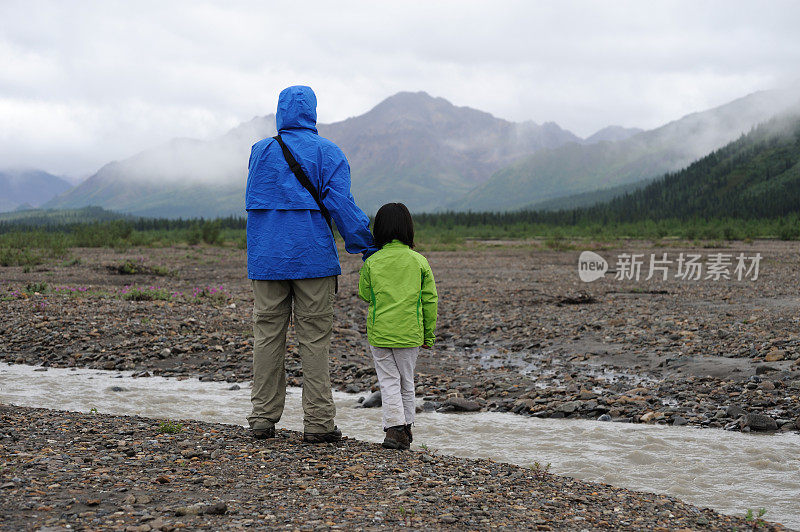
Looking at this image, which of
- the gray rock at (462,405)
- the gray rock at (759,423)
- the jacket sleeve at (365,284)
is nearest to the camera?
the jacket sleeve at (365,284)

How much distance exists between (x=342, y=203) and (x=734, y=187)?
6369 inches

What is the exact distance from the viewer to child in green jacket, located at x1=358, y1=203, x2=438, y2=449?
558cm

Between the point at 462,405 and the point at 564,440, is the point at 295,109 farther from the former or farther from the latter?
the point at 462,405

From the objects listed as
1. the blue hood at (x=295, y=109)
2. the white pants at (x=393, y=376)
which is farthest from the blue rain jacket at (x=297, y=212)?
the white pants at (x=393, y=376)

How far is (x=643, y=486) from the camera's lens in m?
5.32

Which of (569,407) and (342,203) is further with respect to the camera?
(569,407)

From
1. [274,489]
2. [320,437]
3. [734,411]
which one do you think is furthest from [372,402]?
[734,411]

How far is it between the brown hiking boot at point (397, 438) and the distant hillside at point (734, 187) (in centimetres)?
10993

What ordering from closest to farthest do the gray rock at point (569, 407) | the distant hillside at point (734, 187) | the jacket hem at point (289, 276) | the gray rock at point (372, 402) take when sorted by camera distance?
the jacket hem at point (289, 276)
the gray rock at point (569, 407)
the gray rock at point (372, 402)
the distant hillside at point (734, 187)

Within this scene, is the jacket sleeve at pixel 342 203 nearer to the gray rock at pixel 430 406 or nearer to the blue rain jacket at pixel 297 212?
the blue rain jacket at pixel 297 212

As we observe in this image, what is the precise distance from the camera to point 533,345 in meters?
12.2

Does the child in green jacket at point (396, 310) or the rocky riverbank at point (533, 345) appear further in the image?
the rocky riverbank at point (533, 345)

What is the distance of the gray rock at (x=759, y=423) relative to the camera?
22.3ft

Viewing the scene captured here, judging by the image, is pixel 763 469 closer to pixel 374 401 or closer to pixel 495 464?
pixel 495 464
